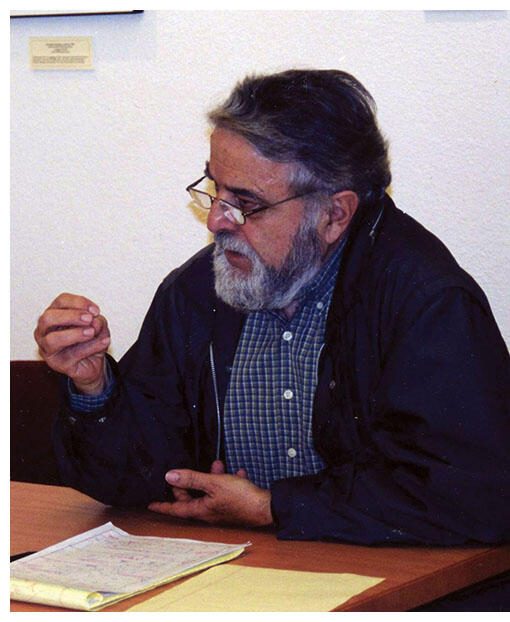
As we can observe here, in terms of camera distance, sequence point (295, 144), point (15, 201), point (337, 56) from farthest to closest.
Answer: point (15, 201) → point (337, 56) → point (295, 144)

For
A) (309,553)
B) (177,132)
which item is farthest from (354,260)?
(177,132)

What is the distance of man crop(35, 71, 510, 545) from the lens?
1.87 metres

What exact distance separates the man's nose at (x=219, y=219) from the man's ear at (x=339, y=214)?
0.21m

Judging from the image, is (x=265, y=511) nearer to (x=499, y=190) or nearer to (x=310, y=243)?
(x=310, y=243)

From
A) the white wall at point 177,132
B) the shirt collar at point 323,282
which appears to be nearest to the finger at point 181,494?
the shirt collar at point 323,282

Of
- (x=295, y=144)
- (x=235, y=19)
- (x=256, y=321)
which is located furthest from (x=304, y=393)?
(x=235, y=19)

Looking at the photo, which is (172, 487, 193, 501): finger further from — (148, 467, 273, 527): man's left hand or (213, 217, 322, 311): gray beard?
(213, 217, 322, 311): gray beard

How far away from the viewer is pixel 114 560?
170 cm

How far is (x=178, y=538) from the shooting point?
187 centimetres

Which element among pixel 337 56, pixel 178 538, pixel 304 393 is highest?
pixel 337 56

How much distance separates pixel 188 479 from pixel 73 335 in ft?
A: 1.16

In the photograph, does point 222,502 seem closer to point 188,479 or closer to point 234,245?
point 188,479

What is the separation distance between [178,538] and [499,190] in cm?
115
